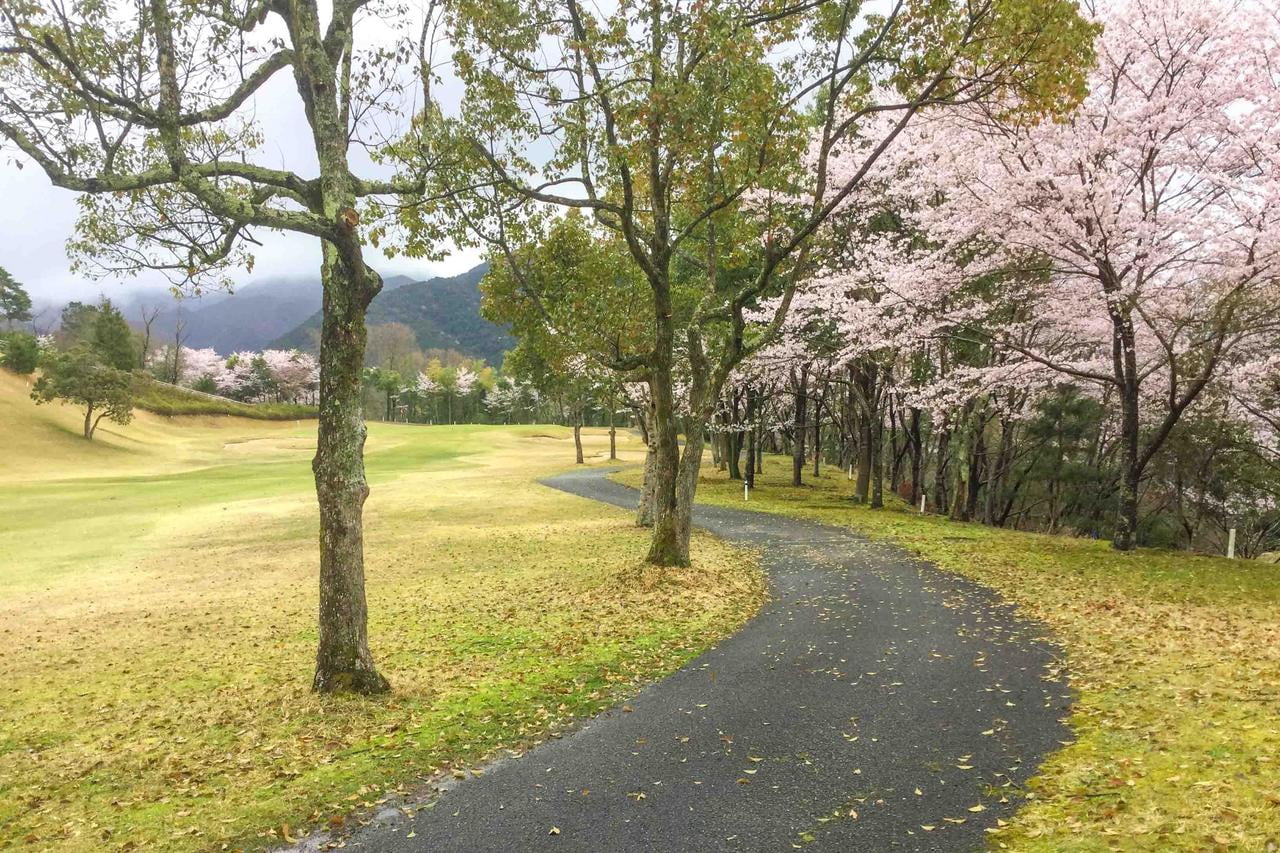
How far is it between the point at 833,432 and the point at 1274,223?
48026mm

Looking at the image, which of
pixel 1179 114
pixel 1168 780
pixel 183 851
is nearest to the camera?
pixel 183 851

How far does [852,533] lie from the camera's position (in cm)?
2070

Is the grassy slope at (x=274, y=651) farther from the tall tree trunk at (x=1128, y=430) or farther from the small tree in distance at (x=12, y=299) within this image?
the small tree in distance at (x=12, y=299)

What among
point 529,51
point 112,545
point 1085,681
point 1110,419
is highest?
point 529,51

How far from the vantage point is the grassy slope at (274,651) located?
20.4 feet

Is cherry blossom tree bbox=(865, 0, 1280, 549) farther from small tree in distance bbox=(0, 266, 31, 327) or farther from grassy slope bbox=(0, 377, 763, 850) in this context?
small tree in distance bbox=(0, 266, 31, 327)

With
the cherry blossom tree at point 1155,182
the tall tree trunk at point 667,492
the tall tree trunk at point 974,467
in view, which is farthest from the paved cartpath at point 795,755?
the tall tree trunk at point 974,467

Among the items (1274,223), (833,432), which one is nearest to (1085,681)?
(1274,223)

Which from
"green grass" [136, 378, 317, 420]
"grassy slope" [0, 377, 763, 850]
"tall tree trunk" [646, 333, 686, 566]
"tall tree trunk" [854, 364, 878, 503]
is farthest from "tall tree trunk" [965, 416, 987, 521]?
"green grass" [136, 378, 317, 420]

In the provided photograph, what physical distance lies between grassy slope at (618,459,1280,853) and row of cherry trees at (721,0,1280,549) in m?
3.65

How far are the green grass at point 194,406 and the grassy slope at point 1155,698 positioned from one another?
81389 mm

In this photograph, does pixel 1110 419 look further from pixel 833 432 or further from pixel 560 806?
pixel 833 432

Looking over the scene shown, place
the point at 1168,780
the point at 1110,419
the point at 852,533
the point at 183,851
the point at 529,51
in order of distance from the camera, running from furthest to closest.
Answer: the point at 1110,419 < the point at 852,533 < the point at 529,51 < the point at 1168,780 < the point at 183,851

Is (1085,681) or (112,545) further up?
(1085,681)
